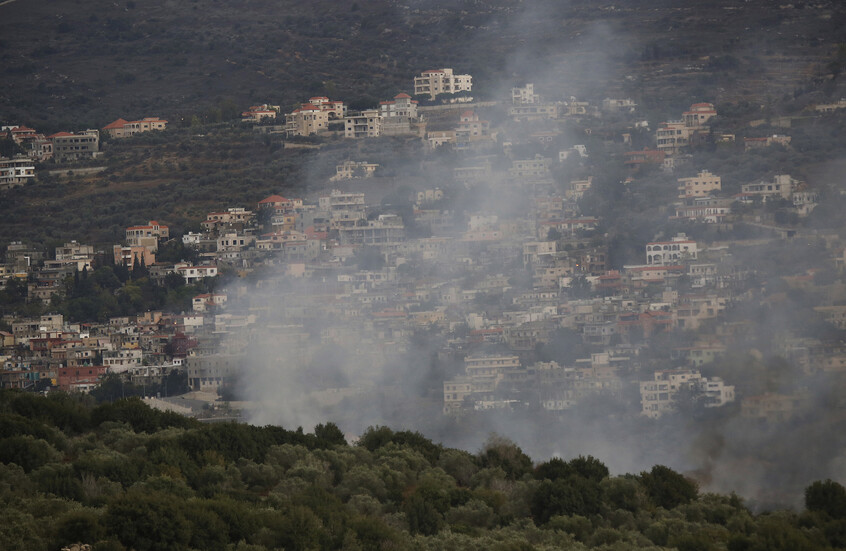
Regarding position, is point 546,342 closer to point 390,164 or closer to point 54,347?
point 54,347

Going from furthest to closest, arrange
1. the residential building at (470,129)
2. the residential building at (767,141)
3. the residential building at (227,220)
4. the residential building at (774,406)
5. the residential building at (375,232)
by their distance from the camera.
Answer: the residential building at (470,129) < the residential building at (767,141) < the residential building at (227,220) < the residential building at (375,232) < the residential building at (774,406)

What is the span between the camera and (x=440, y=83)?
4991 cm

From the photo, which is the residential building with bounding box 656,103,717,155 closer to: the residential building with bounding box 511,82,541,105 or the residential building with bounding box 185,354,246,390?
the residential building with bounding box 511,82,541,105

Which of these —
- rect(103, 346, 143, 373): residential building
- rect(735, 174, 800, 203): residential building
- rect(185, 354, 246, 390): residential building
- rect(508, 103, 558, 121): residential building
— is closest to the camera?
rect(185, 354, 246, 390): residential building

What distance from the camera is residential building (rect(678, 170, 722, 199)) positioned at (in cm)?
3772

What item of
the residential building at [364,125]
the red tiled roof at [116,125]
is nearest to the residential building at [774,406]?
the residential building at [364,125]

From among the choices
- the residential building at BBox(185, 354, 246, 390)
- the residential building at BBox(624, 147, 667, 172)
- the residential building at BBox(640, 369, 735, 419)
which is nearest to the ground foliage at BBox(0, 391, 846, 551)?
the residential building at BBox(640, 369, 735, 419)

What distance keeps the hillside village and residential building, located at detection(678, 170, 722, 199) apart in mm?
68

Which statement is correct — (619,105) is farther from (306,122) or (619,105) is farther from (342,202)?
(342,202)

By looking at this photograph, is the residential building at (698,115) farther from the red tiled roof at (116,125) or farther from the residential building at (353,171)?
the red tiled roof at (116,125)

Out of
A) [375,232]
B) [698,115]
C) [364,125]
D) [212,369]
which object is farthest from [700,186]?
[212,369]

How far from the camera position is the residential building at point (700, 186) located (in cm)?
3772

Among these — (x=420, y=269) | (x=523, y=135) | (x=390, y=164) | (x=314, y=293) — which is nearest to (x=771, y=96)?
(x=523, y=135)

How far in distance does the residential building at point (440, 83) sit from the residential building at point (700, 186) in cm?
1307
